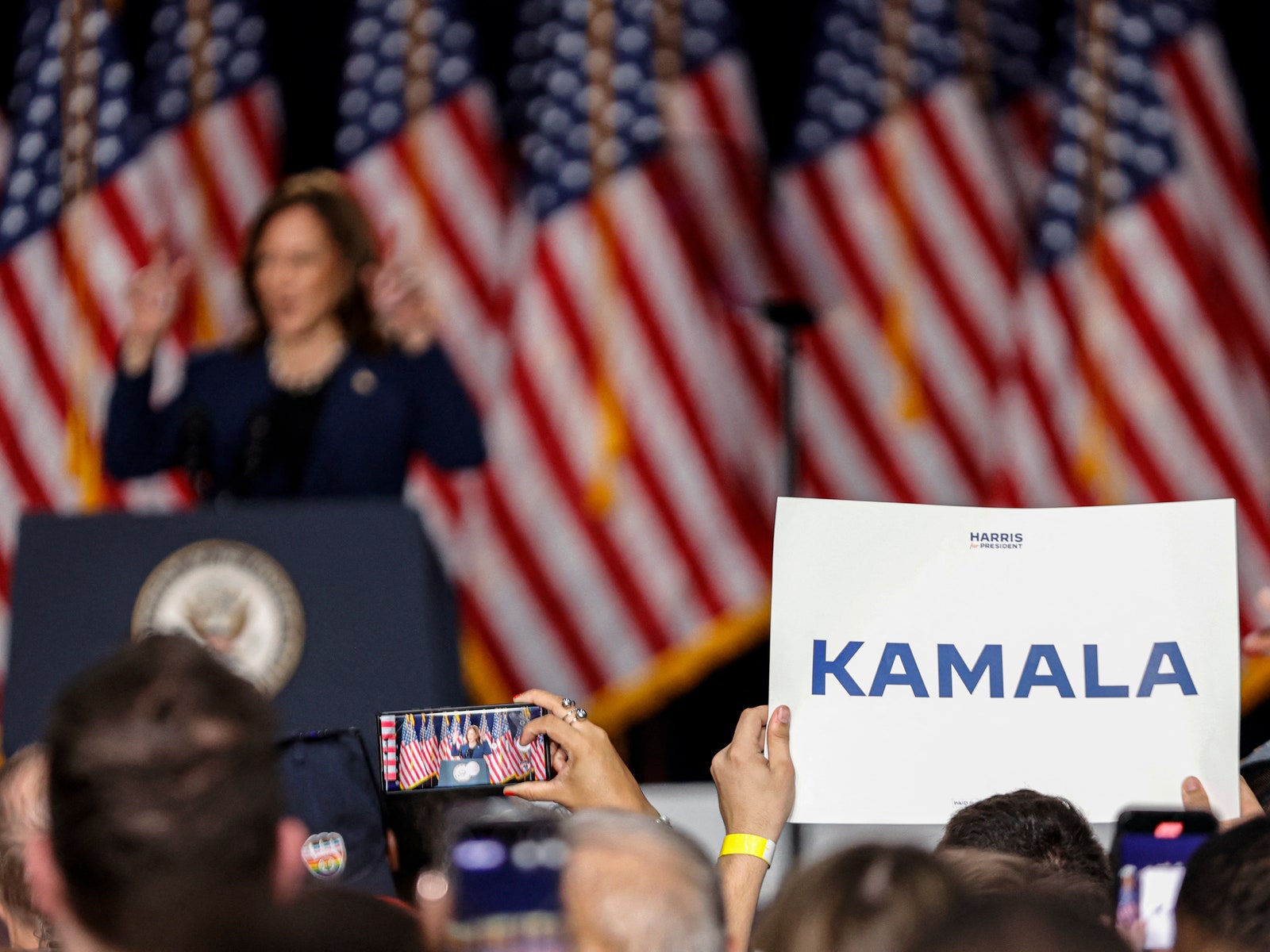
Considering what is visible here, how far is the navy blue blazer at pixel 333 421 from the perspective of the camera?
3.52 metres

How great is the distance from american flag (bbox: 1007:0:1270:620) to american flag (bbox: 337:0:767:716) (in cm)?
108

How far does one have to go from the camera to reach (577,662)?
5.52 meters

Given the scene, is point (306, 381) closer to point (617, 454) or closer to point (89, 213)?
point (617, 454)

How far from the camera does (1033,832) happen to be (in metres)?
1.91

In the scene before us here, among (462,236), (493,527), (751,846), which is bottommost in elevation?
(493,527)

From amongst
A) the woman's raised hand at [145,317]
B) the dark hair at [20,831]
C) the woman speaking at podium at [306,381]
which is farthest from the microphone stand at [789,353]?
the dark hair at [20,831]

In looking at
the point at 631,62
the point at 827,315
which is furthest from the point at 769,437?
the point at 631,62

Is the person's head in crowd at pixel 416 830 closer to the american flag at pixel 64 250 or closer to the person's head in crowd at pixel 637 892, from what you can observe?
the person's head in crowd at pixel 637 892

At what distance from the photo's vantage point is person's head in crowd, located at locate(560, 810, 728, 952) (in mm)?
1157

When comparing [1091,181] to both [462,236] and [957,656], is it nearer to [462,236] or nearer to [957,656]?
[462,236]

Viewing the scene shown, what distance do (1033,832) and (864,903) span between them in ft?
2.52

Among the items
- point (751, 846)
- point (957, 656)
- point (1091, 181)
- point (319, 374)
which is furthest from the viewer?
point (1091, 181)

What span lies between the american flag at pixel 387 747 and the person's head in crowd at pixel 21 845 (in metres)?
0.37

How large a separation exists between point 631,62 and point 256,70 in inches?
52.9
